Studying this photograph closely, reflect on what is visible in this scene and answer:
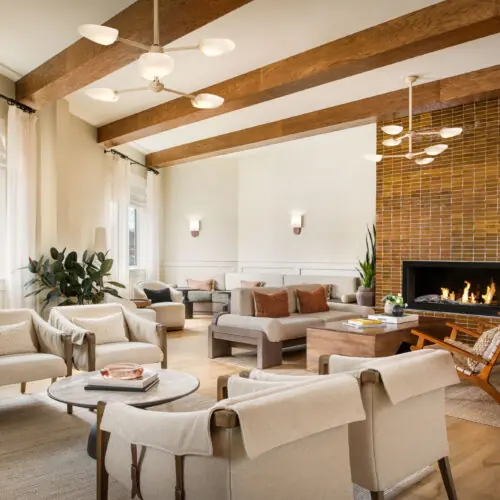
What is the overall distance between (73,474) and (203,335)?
4889mm

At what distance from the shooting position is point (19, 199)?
612 cm

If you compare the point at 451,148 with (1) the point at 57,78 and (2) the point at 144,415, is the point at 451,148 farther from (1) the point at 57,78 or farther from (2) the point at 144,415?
(2) the point at 144,415

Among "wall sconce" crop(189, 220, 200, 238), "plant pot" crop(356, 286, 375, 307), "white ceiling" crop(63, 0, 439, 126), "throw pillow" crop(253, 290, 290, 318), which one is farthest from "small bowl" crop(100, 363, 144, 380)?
"wall sconce" crop(189, 220, 200, 238)

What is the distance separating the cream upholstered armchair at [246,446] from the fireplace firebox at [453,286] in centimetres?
501

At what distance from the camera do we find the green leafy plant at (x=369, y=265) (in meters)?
7.96

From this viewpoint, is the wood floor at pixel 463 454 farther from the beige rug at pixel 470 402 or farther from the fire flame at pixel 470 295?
the fire flame at pixel 470 295

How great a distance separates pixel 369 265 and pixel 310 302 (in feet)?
5.47

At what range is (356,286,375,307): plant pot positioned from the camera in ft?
24.7

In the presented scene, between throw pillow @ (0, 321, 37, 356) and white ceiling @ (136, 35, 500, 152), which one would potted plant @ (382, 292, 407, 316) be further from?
throw pillow @ (0, 321, 37, 356)

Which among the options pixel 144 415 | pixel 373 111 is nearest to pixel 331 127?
pixel 373 111

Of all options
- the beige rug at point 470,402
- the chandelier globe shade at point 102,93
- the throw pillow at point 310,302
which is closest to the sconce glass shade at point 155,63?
the chandelier globe shade at point 102,93

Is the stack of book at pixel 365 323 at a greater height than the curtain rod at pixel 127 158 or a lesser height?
lesser

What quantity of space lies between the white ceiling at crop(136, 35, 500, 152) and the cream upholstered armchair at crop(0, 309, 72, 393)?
156 inches

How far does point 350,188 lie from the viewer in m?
9.00
